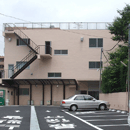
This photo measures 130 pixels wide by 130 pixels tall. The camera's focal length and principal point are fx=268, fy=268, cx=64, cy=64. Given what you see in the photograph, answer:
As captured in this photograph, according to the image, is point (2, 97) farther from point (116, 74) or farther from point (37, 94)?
point (116, 74)

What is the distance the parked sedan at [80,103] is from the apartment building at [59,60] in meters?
13.3

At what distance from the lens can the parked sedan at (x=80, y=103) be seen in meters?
23.3

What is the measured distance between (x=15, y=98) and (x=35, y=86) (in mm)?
3381

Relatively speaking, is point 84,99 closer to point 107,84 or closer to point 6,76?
point 107,84

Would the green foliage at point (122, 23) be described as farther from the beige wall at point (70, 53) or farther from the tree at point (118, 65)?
the beige wall at point (70, 53)

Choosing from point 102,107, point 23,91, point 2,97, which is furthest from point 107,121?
point 23,91

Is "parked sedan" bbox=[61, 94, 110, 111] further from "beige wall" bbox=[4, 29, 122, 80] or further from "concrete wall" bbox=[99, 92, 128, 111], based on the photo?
"beige wall" bbox=[4, 29, 122, 80]

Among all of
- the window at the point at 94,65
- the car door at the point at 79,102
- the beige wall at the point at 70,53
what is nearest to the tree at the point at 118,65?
the car door at the point at 79,102

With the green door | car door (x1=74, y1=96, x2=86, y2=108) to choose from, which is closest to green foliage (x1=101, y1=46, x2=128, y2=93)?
car door (x1=74, y1=96, x2=86, y2=108)

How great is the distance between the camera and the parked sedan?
23.3 meters

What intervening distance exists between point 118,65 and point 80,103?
6059 millimetres

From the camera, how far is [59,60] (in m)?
38.2

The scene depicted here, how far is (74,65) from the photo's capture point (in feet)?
125

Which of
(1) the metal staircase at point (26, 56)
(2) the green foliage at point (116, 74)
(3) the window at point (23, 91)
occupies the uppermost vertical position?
(1) the metal staircase at point (26, 56)
